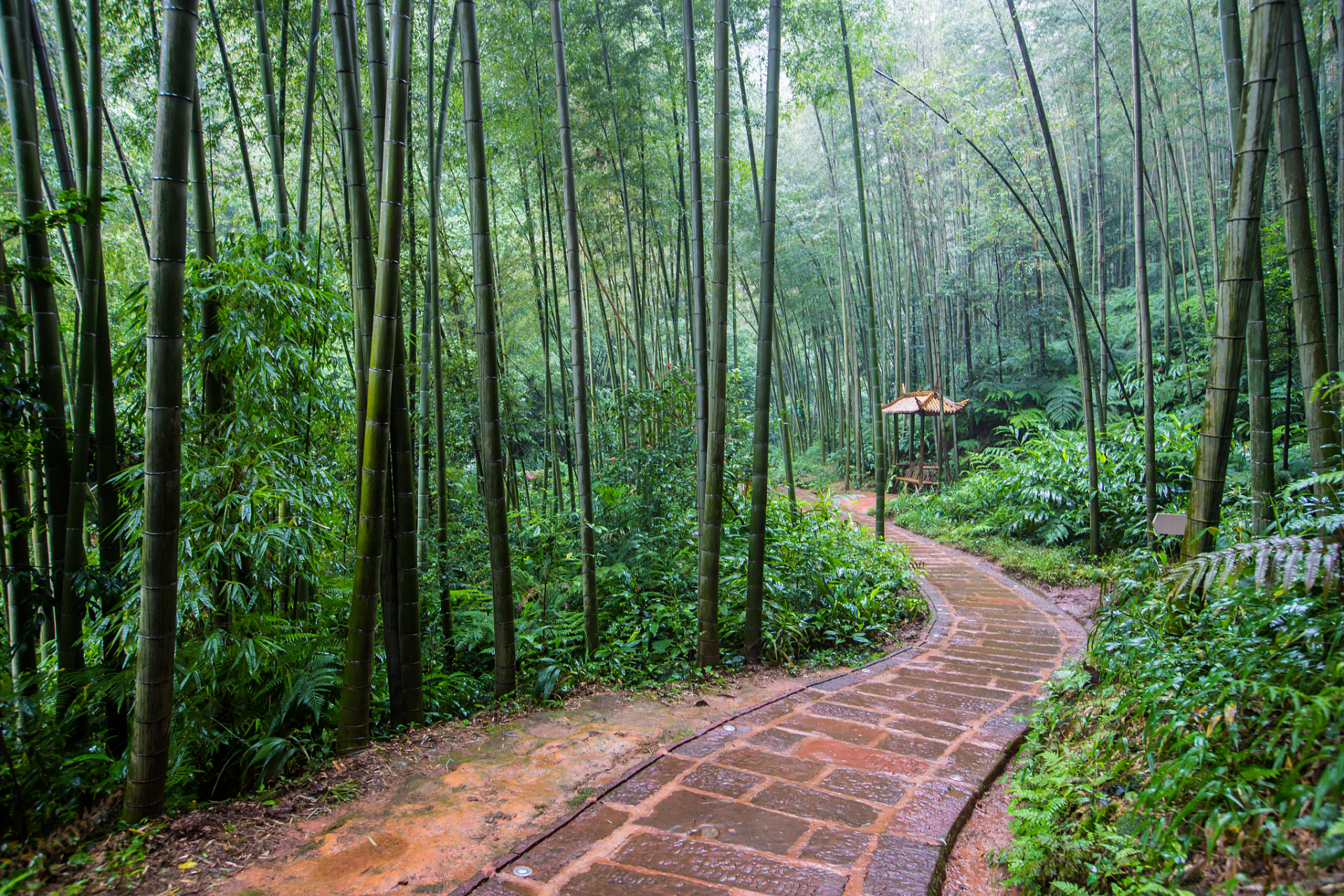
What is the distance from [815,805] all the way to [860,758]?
40 cm

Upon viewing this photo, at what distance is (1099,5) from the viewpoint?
25.2 ft

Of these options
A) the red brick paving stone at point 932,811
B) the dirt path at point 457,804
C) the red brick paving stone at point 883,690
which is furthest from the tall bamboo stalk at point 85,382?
the red brick paving stone at point 883,690

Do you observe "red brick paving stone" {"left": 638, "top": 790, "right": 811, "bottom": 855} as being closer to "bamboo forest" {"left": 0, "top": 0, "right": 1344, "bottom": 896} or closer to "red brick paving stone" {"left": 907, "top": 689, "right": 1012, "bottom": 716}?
"bamboo forest" {"left": 0, "top": 0, "right": 1344, "bottom": 896}

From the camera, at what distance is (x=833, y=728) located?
2.47 m

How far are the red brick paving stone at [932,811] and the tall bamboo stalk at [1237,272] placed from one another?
3.49 ft

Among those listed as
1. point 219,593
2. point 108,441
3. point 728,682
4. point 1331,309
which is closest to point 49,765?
point 219,593

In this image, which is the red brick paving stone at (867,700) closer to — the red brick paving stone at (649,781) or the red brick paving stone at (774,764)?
the red brick paving stone at (774,764)

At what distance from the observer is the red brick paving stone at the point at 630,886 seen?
4.78ft

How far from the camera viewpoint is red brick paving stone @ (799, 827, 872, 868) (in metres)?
1.59

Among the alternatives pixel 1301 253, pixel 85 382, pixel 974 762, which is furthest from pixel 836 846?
pixel 85 382

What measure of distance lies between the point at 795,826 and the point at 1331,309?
9.50 feet

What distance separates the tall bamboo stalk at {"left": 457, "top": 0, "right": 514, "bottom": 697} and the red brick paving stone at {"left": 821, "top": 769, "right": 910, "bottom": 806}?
1.32 metres

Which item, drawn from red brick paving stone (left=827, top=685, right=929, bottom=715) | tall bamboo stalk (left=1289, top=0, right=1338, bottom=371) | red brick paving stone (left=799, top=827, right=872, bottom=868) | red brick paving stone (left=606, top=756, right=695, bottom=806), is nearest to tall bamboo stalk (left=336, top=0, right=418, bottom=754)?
red brick paving stone (left=606, top=756, right=695, bottom=806)

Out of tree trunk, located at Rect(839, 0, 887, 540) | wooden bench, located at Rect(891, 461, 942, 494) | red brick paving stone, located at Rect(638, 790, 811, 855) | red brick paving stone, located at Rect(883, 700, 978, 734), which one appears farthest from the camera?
wooden bench, located at Rect(891, 461, 942, 494)
